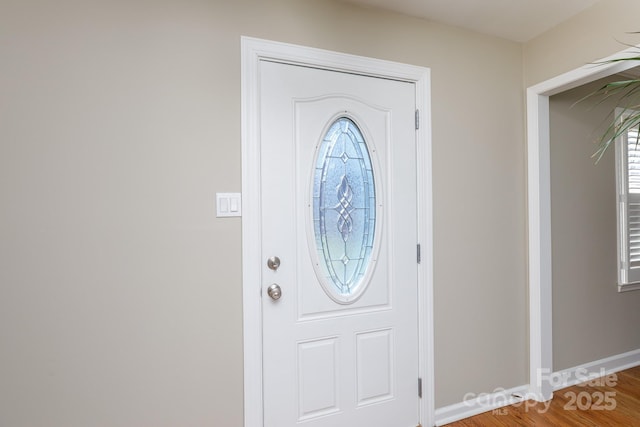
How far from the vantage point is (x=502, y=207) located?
7.50ft

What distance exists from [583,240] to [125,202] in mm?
3062

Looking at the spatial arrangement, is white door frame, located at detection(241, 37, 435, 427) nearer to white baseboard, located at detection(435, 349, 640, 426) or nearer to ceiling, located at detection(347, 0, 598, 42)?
ceiling, located at detection(347, 0, 598, 42)

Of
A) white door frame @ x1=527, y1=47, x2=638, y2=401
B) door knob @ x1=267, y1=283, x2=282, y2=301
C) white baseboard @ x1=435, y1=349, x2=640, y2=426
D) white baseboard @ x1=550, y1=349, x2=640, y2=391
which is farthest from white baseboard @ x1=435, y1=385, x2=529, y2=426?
door knob @ x1=267, y1=283, x2=282, y2=301

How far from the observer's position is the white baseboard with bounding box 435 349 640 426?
6.86ft

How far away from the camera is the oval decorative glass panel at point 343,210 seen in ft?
5.95

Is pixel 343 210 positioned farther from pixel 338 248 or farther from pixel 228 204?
pixel 228 204

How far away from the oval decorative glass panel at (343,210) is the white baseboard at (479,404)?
0.98m

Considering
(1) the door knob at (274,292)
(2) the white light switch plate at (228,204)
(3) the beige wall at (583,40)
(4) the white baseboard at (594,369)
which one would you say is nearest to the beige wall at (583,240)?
(4) the white baseboard at (594,369)

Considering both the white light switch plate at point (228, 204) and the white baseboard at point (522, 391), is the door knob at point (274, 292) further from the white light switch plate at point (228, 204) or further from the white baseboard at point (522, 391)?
the white baseboard at point (522, 391)

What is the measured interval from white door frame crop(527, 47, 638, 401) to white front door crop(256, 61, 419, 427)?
3.07 feet

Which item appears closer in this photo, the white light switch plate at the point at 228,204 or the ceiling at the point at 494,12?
the white light switch plate at the point at 228,204

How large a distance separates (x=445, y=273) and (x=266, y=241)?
115cm

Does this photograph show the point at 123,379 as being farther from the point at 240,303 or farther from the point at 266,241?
the point at 266,241

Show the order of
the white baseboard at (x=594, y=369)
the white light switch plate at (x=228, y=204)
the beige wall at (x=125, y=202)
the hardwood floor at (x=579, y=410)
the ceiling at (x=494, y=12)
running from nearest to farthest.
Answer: the beige wall at (x=125, y=202), the white light switch plate at (x=228, y=204), the ceiling at (x=494, y=12), the hardwood floor at (x=579, y=410), the white baseboard at (x=594, y=369)
